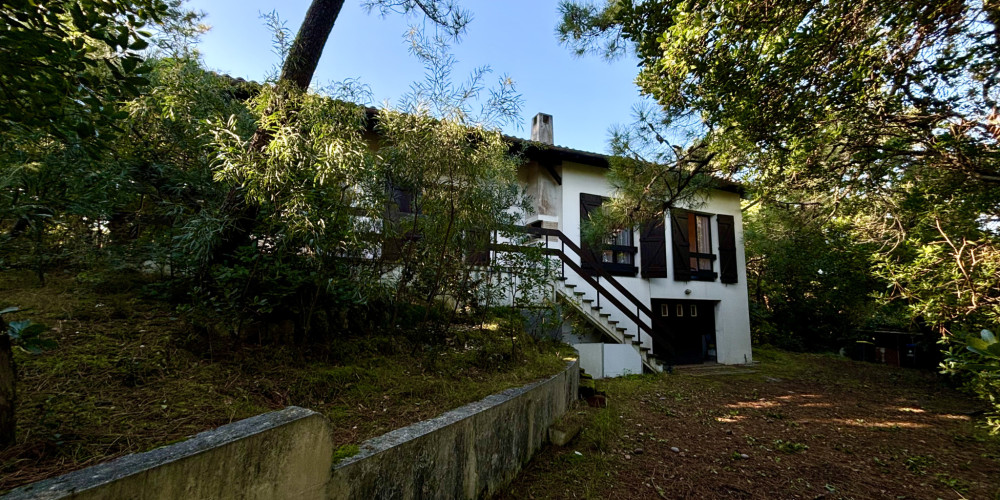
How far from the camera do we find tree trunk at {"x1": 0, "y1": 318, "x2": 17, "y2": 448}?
4.50ft

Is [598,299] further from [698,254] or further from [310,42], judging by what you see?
[310,42]

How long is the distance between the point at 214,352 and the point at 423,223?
168cm

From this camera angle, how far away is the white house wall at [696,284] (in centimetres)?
852

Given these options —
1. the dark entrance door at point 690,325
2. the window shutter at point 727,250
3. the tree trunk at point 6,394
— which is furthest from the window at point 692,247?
the tree trunk at point 6,394

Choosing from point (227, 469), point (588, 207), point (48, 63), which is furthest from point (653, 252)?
point (48, 63)

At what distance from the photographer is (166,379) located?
7.06 ft

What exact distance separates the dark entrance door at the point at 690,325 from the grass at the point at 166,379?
6.97 meters

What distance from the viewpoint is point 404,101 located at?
3.18 m

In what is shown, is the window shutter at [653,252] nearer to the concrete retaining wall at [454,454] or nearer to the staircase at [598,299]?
the staircase at [598,299]

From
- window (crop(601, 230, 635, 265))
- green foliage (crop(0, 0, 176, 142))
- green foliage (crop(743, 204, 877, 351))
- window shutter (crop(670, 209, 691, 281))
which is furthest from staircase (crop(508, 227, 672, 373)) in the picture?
green foliage (crop(0, 0, 176, 142))

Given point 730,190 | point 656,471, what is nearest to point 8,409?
point 656,471

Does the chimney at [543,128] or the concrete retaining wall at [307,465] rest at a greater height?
the chimney at [543,128]

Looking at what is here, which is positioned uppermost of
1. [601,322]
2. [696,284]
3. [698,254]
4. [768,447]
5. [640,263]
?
[698,254]

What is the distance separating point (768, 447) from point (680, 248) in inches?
249
